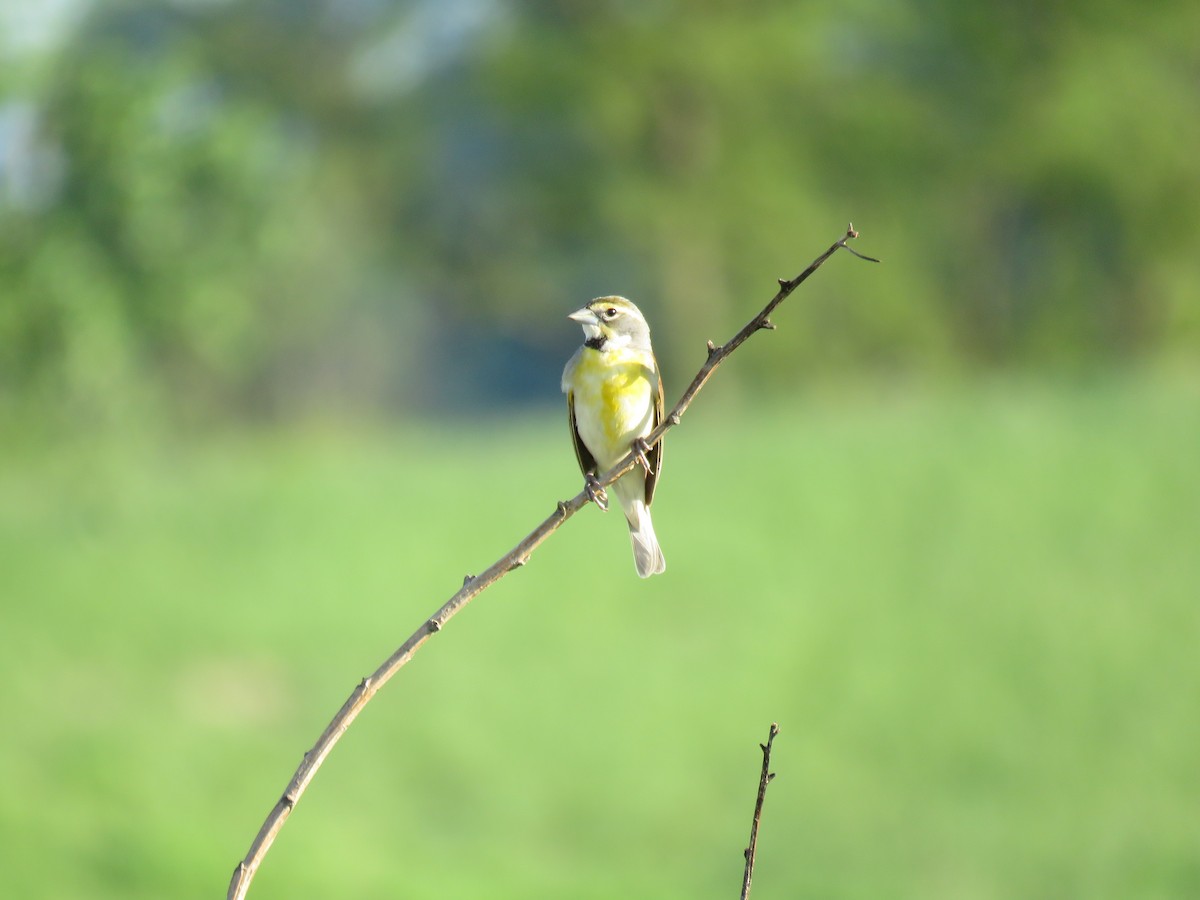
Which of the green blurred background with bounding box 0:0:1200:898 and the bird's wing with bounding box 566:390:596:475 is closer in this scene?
the bird's wing with bounding box 566:390:596:475

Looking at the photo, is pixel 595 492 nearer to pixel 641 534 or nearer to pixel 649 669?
pixel 641 534

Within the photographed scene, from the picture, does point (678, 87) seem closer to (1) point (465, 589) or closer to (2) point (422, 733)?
(2) point (422, 733)

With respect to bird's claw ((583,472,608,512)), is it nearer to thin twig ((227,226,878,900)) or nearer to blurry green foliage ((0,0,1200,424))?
thin twig ((227,226,878,900))

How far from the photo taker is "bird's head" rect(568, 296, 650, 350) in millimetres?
3084

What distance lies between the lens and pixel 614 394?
10.8 feet

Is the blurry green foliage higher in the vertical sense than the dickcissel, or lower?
higher

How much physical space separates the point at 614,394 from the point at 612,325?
0.51ft

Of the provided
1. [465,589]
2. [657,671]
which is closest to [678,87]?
[657,671]

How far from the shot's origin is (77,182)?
13281 millimetres

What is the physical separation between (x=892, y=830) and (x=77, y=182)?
876cm

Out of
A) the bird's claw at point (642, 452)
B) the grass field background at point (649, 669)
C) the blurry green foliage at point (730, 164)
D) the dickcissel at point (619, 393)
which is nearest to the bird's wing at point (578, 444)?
the dickcissel at point (619, 393)

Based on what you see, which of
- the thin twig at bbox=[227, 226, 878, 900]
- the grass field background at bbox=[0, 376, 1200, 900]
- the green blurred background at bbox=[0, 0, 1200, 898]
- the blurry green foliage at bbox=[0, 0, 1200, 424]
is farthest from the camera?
the blurry green foliage at bbox=[0, 0, 1200, 424]

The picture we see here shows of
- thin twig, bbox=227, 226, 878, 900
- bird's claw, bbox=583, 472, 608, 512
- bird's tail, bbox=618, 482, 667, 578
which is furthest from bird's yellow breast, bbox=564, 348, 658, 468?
thin twig, bbox=227, 226, 878, 900

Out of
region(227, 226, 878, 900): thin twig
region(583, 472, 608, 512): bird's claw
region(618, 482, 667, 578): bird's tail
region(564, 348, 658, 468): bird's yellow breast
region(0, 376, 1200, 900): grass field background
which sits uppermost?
region(0, 376, 1200, 900): grass field background
